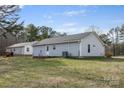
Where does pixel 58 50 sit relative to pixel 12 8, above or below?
below

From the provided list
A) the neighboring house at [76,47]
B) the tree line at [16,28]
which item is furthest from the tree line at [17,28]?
the neighboring house at [76,47]

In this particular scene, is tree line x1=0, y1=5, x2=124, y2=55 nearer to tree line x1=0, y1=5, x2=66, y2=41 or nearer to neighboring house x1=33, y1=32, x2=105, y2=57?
tree line x1=0, y1=5, x2=66, y2=41

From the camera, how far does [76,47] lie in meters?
17.3

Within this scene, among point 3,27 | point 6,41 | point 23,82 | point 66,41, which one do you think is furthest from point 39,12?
point 66,41

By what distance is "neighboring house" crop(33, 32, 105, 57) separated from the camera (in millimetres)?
16953

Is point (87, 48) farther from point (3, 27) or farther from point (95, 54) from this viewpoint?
point (3, 27)

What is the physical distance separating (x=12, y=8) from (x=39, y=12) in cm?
252

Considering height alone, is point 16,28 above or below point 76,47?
above

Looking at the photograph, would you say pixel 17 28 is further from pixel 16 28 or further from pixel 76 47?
pixel 76 47

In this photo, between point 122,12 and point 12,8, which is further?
point 12,8

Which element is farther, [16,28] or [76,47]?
[76,47]

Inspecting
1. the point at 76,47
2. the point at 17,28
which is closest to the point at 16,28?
the point at 17,28

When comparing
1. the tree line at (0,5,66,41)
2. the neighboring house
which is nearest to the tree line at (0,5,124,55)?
the tree line at (0,5,66,41)
